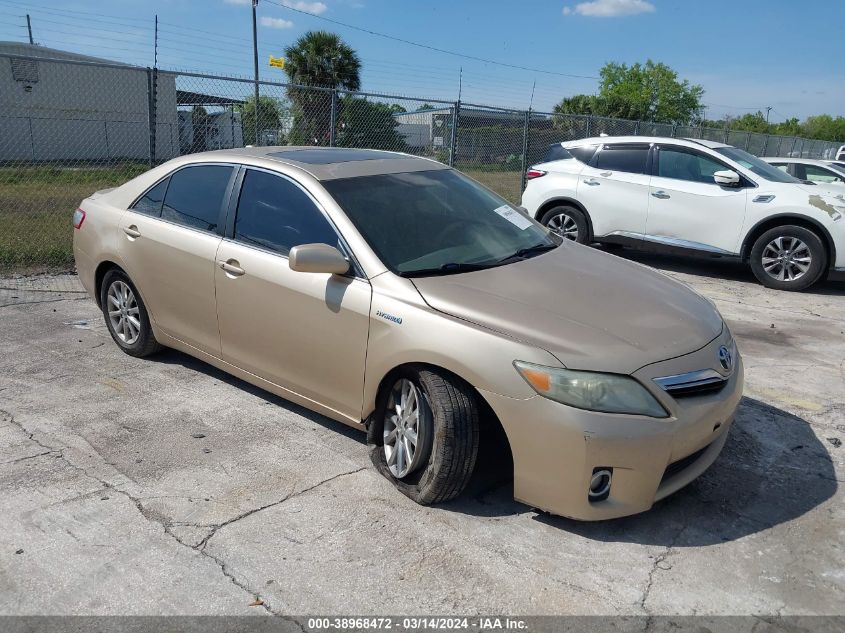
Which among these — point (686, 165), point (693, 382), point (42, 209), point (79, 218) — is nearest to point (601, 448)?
point (693, 382)

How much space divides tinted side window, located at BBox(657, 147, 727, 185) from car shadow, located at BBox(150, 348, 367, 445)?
21.2ft

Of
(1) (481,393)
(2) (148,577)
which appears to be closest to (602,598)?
(1) (481,393)

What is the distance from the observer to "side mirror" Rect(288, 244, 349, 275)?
3.51 m

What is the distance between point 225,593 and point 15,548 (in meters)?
0.98

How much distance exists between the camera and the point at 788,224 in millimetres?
8352

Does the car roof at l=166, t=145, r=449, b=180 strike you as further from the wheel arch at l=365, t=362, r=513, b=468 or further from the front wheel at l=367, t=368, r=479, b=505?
the front wheel at l=367, t=368, r=479, b=505

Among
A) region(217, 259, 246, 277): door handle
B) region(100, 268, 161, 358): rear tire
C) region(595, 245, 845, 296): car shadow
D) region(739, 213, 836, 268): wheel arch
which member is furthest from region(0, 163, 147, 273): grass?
region(739, 213, 836, 268): wheel arch

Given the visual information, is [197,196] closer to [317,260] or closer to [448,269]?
[317,260]

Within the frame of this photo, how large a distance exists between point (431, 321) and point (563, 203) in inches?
280

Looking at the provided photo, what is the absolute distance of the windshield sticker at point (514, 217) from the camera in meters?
4.49

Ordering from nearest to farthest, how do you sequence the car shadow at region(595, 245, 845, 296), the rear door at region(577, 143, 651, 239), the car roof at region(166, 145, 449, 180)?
the car roof at region(166, 145, 449, 180) < the car shadow at region(595, 245, 845, 296) < the rear door at region(577, 143, 651, 239)

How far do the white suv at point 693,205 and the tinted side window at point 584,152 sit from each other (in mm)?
14

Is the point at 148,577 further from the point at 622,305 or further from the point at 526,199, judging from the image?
the point at 526,199

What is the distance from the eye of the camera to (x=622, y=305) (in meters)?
→ 3.51
